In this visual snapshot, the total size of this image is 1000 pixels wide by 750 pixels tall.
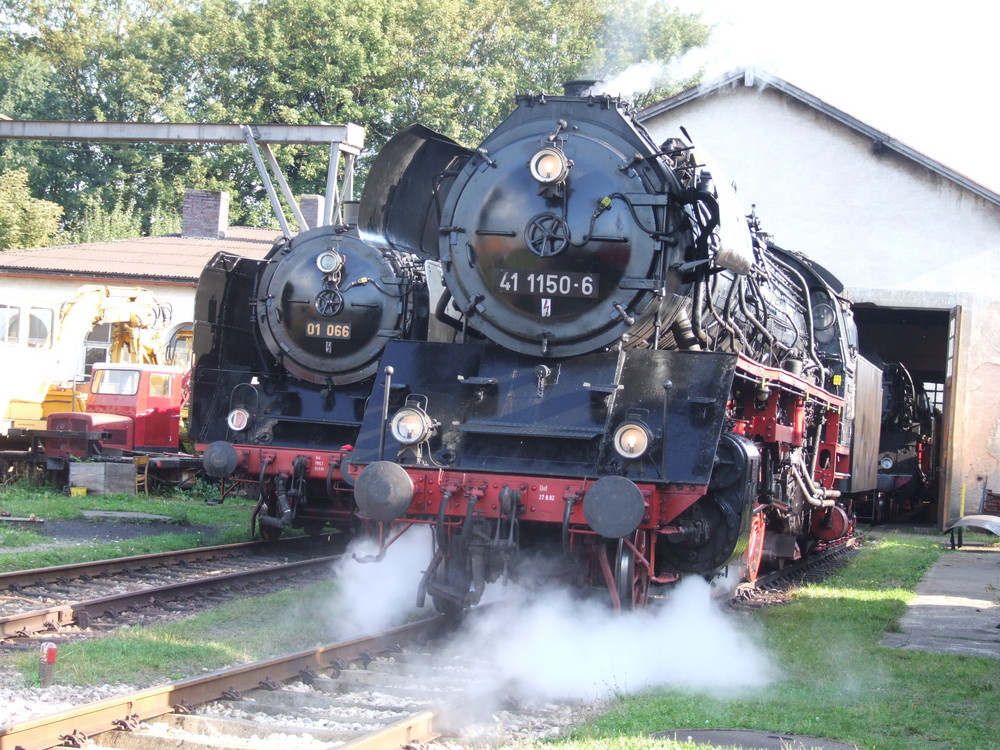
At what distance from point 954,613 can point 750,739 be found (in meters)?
4.71

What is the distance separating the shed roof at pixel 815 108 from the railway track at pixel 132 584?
10283 mm

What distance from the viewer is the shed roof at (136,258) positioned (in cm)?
2541

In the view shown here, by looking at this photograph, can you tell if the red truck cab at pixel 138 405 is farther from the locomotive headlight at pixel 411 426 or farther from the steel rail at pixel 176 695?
the steel rail at pixel 176 695

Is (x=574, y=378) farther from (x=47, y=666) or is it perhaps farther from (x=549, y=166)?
(x=47, y=666)

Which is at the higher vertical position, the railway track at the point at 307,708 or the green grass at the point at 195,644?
the railway track at the point at 307,708

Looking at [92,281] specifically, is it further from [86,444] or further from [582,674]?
[582,674]

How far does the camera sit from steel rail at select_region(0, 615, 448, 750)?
422 cm

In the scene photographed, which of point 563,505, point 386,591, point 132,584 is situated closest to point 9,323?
point 132,584

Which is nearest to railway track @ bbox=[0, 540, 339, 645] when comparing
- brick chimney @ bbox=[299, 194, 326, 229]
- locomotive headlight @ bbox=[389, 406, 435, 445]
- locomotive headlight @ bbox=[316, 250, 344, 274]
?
locomotive headlight @ bbox=[389, 406, 435, 445]

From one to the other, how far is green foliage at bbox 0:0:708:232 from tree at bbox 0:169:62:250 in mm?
1781

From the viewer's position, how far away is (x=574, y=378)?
6.74 meters

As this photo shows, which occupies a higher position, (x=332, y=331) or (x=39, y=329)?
(x=39, y=329)

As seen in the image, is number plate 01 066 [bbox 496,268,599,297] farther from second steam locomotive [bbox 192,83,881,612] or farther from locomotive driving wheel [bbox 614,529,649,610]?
locomotive driving wheel [bbox 614,529,649,610]

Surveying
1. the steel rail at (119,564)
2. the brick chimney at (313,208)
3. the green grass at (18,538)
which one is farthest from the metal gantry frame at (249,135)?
the brick chimney at (313,208)
